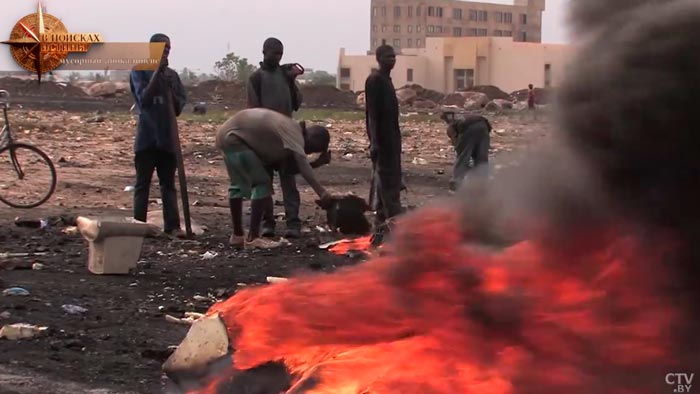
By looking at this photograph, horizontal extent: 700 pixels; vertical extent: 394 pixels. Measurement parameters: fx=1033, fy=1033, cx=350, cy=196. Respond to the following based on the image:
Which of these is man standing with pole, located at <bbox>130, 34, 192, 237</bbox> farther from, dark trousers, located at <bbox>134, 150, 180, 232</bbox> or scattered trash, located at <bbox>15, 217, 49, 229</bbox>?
scattered trash, located at <bbox>15, 217, 49, 229</bbox>

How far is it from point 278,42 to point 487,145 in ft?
8.24

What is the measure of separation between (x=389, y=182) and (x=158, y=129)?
214 cm

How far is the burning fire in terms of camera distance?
367 cm

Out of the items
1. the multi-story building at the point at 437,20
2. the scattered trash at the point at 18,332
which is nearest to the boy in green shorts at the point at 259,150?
the scattered trash at the point at 18,332

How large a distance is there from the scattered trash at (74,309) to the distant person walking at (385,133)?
3.31m

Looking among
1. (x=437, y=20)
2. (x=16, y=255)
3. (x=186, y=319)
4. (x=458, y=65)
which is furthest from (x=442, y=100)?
(x=186, y=319)

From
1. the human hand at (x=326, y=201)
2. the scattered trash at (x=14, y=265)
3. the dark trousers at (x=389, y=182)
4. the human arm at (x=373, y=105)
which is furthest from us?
the dark trousers at (x=389, y=182)

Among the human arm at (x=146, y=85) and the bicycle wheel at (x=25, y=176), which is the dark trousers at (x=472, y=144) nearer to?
the human arm at (x=146, y=85)

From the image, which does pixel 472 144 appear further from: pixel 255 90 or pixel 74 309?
pixel 74 309

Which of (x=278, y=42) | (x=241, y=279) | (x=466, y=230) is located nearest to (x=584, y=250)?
(x=466, y=230)

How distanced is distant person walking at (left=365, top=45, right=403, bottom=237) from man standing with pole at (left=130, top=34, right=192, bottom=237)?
69.2 inches

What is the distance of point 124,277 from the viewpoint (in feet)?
25.6

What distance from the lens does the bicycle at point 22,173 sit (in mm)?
11758

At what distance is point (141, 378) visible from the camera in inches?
213
